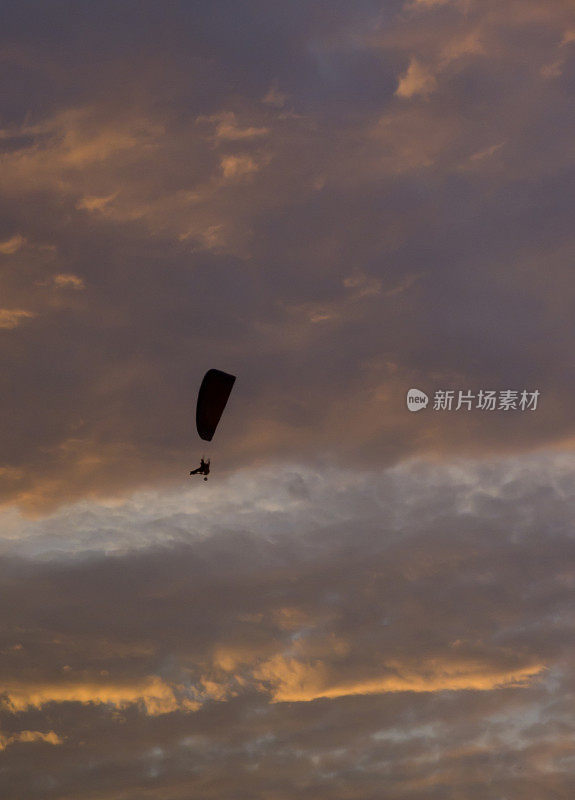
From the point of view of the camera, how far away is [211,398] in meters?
61.6

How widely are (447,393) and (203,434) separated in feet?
77.9

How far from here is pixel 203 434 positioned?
61906 mm

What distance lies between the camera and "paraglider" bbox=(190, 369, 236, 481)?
6100 centimetres

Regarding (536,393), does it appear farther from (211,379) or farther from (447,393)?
(211,379)

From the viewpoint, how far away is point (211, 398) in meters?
61.6

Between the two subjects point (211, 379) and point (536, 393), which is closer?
point (211, 379)

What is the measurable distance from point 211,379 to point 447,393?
2321 centimetres

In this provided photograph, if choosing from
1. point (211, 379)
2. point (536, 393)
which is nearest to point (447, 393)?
point (536, 393)

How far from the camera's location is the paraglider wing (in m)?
61.0

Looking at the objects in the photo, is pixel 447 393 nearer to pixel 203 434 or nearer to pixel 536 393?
pixel 536 393

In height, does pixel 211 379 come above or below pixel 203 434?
above

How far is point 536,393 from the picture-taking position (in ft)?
237

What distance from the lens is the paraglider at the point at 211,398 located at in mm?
61000

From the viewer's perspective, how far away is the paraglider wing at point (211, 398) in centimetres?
6100
